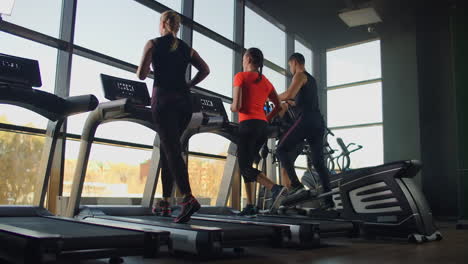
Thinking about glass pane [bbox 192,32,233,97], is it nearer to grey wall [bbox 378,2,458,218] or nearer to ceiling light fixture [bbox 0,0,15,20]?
grey wall [bbox 378,2,458,218]

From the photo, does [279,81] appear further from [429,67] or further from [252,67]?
[252,67]

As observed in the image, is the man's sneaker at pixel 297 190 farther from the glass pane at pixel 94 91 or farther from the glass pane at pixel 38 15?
the glass pane at pixel 38 15

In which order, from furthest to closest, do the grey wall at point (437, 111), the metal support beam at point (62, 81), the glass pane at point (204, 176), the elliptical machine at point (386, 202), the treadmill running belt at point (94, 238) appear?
the grey wall at point (437, 111)
the glass pane at point (204, 176)
the metal support beam at point (62, 81)
the elliptical machine at point (386, 202)
the treadmill running belt at point (94, 238)

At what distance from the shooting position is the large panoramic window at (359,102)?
8.12m

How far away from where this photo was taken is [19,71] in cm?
298

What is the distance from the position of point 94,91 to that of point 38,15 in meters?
0.89

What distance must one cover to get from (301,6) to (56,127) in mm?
5863

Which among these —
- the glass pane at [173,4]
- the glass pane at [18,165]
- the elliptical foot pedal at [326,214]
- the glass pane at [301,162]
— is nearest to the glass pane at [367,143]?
the glass pane at [301,162]

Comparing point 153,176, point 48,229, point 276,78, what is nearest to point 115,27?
point 153,176

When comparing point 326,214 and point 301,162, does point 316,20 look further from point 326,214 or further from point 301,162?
point 326,214

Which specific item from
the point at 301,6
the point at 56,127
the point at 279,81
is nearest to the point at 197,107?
the point at 56,127

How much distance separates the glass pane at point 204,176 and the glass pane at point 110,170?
34.1 inches

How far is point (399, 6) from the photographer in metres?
7.55

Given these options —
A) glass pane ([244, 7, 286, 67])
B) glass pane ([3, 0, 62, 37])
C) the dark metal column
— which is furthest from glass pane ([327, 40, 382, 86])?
glass pane ([3, 0, 62, 37])
